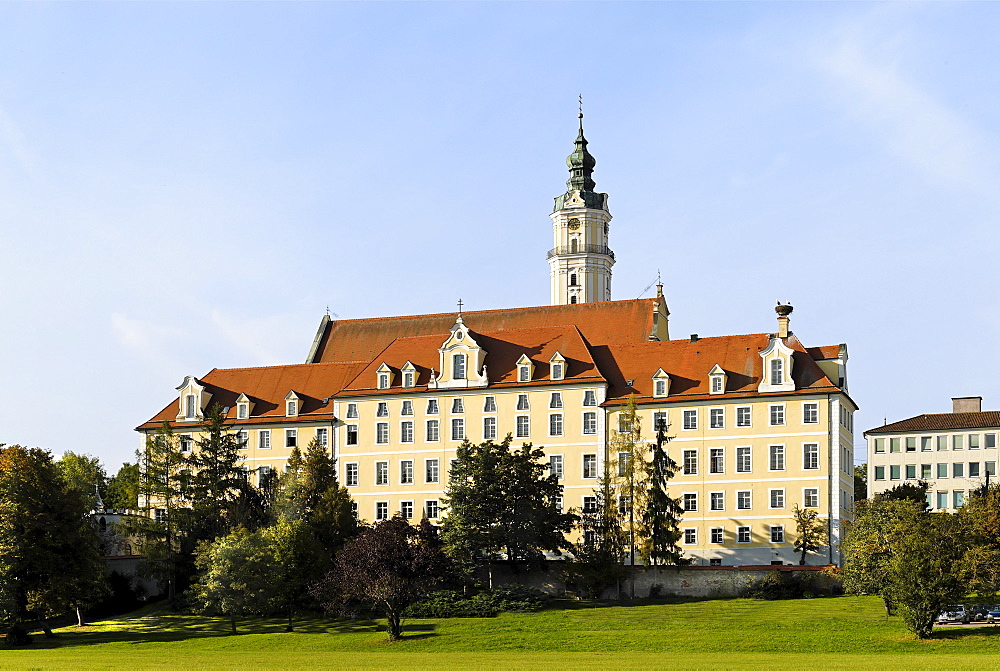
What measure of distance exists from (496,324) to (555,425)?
730 inches

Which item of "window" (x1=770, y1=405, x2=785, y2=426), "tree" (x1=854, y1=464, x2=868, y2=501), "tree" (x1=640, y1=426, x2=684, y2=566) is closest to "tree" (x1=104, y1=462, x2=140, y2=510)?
"tree" (x1=640, y1=426, x2=684, y2=566)

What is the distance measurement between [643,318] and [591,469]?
696 inches

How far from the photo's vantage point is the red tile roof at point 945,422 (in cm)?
14050

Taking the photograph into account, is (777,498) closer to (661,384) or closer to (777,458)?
(777,458)

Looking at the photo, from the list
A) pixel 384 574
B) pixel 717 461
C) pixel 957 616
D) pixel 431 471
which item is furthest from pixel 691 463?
pixel 384 574

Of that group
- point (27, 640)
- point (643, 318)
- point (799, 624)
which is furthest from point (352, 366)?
point (799, 624)

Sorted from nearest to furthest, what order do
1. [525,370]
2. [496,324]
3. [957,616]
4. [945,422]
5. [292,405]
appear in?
[957,616] → [525,370] → [292,405] → [496,324] → [945,422]

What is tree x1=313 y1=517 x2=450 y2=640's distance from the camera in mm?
73500

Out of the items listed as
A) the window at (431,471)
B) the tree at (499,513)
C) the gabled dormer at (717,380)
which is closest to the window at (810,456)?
the gabled dormer at (717,380)

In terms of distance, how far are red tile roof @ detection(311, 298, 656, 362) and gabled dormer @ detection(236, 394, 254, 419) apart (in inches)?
434

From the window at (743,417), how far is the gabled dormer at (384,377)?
25.7m

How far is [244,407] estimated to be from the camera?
112375mm

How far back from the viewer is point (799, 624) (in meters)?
70.3

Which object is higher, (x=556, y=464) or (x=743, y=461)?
(x=743, y=461)
